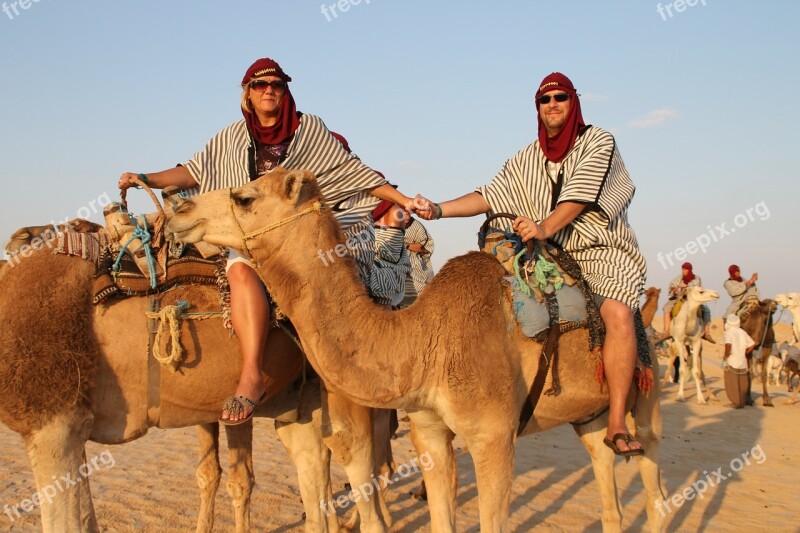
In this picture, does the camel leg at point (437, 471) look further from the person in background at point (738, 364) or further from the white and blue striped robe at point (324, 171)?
the person in background at point (738, 364)

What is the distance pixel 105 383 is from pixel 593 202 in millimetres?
3333

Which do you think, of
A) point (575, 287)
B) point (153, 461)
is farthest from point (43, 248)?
point (153, 461)

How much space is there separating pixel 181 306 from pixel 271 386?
813 millimetres

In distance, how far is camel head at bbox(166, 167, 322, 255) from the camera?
4430 millimetres

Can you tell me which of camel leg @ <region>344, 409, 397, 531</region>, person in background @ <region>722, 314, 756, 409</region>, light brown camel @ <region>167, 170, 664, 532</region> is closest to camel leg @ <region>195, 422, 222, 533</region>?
camel leg @ <region>344, 409, 397, 531</region>

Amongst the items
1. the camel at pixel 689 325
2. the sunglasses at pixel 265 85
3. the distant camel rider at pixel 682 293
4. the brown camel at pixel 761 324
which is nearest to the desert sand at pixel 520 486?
the sunglasses at pixel 265 85

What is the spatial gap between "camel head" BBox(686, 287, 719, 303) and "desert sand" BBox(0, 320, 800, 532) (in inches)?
238

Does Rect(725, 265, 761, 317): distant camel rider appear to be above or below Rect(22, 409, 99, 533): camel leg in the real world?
below

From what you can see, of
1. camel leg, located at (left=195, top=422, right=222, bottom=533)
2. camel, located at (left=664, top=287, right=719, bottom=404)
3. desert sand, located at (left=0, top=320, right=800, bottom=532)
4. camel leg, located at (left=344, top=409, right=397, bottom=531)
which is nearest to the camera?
camel leg, located at (left=195, top=422, right=222, bottom=533)

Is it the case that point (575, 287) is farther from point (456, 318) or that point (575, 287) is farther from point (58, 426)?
point (58, 426)

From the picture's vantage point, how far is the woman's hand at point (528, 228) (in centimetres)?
471

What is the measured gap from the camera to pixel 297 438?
5.54m

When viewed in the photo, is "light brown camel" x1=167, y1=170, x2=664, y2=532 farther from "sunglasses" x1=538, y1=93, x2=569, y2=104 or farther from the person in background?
the person in background

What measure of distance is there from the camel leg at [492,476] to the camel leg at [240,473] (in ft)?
7.79
